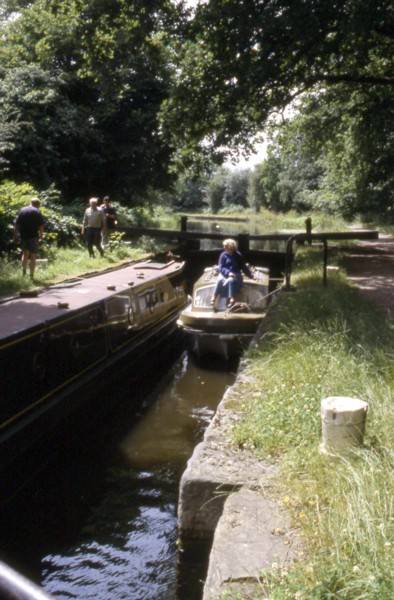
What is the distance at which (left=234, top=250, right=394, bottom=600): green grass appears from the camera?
303cm

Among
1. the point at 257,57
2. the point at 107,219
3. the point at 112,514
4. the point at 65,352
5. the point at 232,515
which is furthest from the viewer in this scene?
the point at 107,219

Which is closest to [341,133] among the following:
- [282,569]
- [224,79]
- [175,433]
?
[224,79]

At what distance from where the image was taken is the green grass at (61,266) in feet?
41.5

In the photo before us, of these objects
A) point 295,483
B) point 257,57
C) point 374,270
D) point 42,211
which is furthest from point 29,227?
point 295,483

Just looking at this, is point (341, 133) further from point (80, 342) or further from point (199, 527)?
point (199, 527)

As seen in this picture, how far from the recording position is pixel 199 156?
18.2 meters

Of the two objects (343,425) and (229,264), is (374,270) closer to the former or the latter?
(229,264)

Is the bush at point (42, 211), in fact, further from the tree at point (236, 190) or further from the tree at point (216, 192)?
the tree at point (236, 190)

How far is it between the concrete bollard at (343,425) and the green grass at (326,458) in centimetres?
10

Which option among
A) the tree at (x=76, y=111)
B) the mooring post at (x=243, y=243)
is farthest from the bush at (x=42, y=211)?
the mooring post at (x=243, y=243)

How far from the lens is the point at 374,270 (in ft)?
56.3

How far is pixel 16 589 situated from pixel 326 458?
378 centimetres

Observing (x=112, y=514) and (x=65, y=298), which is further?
(x=65, y=298)

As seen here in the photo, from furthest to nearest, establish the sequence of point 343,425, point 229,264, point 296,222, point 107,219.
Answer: point 296,222
point 107,219
point 229,264
point 343,425
